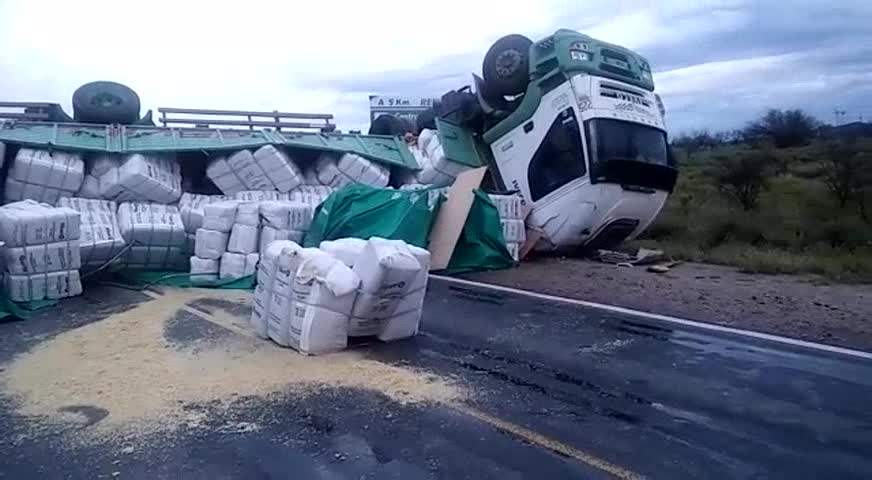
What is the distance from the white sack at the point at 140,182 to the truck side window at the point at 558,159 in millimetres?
6259

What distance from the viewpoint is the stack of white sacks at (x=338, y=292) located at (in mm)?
6066

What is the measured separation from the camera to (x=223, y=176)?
13508 mm

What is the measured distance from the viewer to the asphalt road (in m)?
3.86

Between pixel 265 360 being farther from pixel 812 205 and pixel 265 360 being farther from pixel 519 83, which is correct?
pixel 812 205

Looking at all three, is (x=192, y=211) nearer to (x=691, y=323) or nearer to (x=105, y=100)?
(x=105, y=100)

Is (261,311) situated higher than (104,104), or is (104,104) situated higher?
(104,104)

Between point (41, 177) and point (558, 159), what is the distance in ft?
27.8

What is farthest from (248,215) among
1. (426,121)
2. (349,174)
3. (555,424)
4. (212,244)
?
(426,121)

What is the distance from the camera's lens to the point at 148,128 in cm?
1374

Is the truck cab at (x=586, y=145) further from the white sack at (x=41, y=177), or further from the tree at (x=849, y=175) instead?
the white sack at (x=41, y=177)

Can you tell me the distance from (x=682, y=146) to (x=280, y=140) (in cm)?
4004

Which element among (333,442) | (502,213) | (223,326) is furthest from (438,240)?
(333,442)

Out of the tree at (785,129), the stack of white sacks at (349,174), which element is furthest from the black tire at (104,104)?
the tree at (785,129)

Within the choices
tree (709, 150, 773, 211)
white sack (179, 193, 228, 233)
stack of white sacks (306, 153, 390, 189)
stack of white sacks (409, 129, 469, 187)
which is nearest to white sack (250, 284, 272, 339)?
white sack (179, 193, 228, 233)
